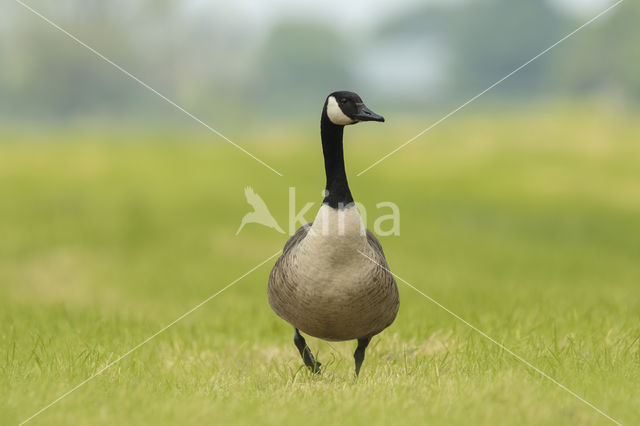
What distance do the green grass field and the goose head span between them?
7.57ft

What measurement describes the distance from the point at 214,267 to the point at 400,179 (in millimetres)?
12518

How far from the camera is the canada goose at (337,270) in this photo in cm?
580

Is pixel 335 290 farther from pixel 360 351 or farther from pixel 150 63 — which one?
pixel 150 63

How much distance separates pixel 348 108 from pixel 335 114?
0.16 m

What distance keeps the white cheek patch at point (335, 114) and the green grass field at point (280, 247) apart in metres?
2.32

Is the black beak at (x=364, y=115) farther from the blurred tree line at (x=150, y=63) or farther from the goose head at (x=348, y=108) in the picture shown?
the blurred tree line at (x=150, y=63)

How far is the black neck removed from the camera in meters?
5.91

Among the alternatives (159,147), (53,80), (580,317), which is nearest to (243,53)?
(53,80)

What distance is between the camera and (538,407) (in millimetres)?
5000

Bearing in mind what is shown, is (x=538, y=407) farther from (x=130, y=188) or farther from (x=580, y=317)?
(x=130, y=188)

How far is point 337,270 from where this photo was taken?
5809 mm

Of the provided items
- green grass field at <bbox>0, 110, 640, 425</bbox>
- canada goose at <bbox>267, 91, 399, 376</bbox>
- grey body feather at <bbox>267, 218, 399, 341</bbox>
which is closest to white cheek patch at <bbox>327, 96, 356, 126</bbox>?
canada goose at <bbox>267, 91, 399, 376</bbox>

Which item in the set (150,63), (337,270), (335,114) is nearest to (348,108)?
(335,114)

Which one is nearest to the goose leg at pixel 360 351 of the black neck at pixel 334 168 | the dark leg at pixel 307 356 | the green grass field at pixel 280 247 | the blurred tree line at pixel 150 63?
the green grass field at pixel 280 247
